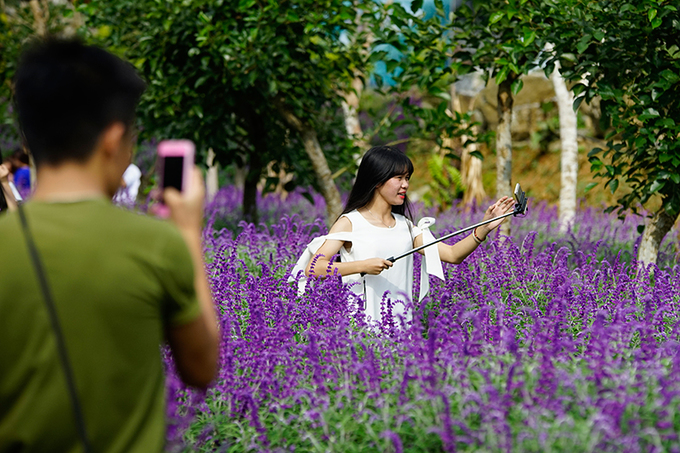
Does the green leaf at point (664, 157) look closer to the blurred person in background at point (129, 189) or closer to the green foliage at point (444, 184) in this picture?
the blurred person in background at point (129, 189)

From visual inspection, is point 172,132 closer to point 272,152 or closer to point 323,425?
point 272,152

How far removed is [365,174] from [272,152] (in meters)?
3.85

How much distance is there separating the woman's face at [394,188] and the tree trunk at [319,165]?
266 cm

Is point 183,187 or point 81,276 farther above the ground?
point 183,187

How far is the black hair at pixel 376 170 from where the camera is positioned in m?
3.46

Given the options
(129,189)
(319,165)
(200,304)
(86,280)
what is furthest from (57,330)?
(129,189)

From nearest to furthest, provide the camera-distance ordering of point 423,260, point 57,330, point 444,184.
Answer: point 57,330, point 423,260, point 444,184

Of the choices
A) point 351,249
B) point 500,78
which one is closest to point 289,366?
point 351,249

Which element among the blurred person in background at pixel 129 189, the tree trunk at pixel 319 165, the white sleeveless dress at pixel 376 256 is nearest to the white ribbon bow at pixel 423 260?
the white sleeveless dress at pixel 376 256

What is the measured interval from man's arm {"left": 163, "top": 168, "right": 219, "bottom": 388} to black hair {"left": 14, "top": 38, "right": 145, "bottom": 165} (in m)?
0.22

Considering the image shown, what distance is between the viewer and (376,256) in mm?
3432

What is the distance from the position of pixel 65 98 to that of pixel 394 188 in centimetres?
228

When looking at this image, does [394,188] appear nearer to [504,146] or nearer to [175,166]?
[175,166]

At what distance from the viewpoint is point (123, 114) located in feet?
4.70
